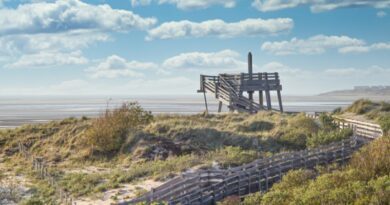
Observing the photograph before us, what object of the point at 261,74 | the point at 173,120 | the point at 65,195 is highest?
the point at 261,74

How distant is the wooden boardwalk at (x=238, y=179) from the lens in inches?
904

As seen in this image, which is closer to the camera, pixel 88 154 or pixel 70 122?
pixel 88 154

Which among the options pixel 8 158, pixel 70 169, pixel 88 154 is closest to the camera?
pixel 70 169

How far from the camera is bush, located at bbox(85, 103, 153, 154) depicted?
128 feet

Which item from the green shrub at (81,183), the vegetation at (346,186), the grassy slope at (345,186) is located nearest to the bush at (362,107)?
the grassy slope at (345,186)

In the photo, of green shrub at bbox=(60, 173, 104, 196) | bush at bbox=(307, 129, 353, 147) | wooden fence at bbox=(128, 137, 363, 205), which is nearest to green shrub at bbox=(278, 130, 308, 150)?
bush at bbox=(307, 129, 353, 147)

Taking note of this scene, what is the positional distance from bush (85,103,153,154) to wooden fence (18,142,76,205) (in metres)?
3.70

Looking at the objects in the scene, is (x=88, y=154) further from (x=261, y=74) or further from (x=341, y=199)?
(x=341, y=199)

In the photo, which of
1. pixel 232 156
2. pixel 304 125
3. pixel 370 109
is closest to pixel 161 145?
pixel 232 156

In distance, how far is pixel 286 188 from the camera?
910 inches

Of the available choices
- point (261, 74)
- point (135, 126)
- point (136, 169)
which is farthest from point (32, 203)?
point (261, 74)

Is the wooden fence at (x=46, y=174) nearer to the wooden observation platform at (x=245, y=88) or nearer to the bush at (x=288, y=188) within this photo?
the bush at (x=288, y=188)

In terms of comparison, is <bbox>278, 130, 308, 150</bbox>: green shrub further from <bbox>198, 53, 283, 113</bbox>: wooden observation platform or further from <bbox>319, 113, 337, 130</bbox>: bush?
<bbox>198, 53, 283, 113</bbox>: wooden observation platform

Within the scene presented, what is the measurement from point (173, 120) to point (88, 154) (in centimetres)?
734
